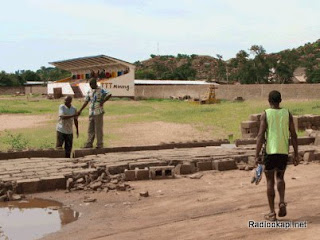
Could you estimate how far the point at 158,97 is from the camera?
156ft

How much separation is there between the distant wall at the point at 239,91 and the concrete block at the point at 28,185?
26973 mm

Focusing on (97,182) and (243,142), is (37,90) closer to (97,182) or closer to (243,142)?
(243,142)

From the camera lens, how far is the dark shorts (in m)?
5.25

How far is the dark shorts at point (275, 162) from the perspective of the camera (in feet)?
→ 17.2

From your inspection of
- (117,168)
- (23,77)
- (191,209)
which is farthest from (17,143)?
(23,77)

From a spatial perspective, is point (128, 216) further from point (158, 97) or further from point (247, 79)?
point (247, 79)

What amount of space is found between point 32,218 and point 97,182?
166cm

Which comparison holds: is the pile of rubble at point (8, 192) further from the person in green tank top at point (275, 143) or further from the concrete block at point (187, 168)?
the person in green tank top at point (275, 143)

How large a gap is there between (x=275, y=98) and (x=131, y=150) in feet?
20.3

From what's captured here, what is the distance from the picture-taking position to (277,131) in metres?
5.24

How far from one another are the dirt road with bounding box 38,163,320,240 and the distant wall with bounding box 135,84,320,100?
24702mm

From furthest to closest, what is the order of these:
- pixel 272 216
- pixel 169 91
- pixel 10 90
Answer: pixel 10 90 < pixel 169 91 < pixel 272 216

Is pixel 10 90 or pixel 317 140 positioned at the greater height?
pixel 10 90

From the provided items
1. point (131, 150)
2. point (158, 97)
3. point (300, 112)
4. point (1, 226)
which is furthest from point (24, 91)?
point (1, 226)
